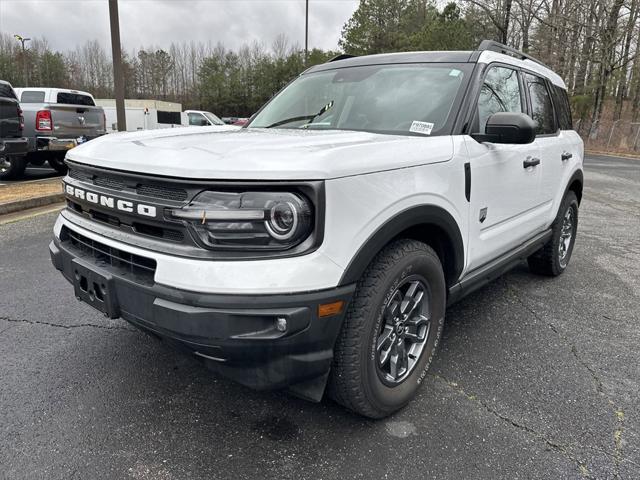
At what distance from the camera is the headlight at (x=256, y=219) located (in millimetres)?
1793

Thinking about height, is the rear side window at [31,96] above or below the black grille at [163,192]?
above

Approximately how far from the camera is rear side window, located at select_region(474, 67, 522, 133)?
2.98 m

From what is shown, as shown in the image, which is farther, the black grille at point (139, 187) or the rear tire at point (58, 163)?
the rear tire at point (58, 163)

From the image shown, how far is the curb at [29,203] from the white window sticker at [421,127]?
634 centimetres

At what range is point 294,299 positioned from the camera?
69.9 inches

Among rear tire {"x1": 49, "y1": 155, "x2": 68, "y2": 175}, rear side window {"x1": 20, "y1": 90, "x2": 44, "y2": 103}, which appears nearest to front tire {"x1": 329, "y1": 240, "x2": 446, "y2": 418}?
rear tire {"x1": 49, "y1": 155, "x2": 68, "y2": 175}

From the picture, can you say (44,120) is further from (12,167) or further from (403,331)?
(403,331)

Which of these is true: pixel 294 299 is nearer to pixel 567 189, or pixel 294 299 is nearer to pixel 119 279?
pixel 119 279

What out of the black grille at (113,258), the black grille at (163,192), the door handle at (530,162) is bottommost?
the black grille at (113,258)

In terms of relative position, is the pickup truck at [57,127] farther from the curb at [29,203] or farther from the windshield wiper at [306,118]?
the windshield wiper at [306,118]

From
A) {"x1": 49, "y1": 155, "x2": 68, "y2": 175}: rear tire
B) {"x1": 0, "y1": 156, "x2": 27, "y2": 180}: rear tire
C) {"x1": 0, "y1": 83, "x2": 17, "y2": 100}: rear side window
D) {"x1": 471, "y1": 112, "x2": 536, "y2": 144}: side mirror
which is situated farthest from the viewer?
{"x1": 49, "y1": 155, "x2": 68, "y2": 175}: rear tire

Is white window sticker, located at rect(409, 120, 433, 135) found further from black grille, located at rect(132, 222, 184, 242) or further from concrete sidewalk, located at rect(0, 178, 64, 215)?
concrete sidewalk, located at rect(0, 178, 64, 215)

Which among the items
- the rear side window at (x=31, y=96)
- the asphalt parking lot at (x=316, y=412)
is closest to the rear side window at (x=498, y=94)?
the asphalt parking lot at (x=316, y=412)

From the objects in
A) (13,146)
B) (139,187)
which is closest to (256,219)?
(139,187)
